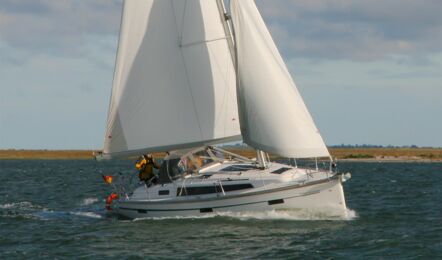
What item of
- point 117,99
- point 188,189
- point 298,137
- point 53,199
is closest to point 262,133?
point 298,137

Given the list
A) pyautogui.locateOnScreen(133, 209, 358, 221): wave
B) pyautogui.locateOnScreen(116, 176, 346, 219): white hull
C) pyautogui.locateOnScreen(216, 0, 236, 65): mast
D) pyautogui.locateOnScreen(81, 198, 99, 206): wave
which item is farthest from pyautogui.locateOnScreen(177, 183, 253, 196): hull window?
pyautogui.locateOnScreen(81, 198, 99, 206): wave

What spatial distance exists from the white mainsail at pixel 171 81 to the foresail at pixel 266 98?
5.02 ft

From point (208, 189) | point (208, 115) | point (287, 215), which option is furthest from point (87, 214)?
point (287, 215)

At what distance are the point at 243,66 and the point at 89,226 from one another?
9.23m

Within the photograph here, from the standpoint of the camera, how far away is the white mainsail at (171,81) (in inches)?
1448

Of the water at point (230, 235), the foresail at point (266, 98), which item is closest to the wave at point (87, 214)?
the water at point (230, 235)

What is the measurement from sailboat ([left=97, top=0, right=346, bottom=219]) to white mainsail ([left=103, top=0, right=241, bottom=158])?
0.14 ft

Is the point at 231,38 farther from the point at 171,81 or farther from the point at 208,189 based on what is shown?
the point at 208,189

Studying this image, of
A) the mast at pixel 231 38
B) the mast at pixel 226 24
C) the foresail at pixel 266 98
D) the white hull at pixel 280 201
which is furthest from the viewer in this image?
the mast at pixel 226 24

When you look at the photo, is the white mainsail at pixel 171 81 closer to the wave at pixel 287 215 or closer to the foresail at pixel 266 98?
the foresail at pixel 266 98

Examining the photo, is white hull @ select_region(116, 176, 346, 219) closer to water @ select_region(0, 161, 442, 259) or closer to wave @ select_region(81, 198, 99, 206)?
water @ select_region(0, 161, 442, 259)

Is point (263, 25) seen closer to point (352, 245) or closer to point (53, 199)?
point (352, 245)

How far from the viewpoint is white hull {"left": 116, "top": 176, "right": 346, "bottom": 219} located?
110 ft

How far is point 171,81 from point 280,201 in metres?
7.58
